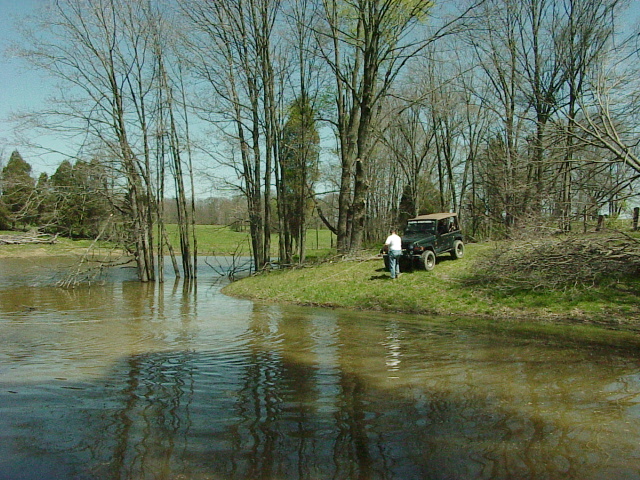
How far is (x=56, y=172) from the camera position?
2322cm

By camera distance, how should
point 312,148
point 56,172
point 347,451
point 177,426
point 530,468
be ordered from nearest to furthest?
1. point 530,468
2. point 347,451
3. point 177,426
4. point 56,172
5. point 312,148

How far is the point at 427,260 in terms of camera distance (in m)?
18.3

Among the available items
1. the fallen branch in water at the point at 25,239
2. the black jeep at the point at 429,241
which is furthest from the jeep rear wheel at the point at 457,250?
the fallen branch in water at the point at 25,239

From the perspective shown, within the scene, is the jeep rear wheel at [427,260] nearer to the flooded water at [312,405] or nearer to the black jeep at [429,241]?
the black jeep at [429,241]

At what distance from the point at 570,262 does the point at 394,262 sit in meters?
5.77

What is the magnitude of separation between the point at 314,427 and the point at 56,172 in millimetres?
22415

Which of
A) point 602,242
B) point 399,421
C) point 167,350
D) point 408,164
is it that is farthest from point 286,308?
point 408,164

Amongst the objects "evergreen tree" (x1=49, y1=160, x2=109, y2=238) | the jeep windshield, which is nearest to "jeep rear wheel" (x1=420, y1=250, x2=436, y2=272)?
the jeep windshield

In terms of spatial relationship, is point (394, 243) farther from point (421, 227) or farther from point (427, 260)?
point (421, 227)

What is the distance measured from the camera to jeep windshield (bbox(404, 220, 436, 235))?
19250mm

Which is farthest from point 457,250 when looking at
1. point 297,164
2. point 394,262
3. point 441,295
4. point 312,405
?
point 312,405

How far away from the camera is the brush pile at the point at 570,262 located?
13.9 metres

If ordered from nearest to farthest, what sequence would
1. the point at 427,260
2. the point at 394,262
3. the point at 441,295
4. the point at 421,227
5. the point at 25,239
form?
the point at 441,295 < the point at 394,262 < the point at 427,260 < the point at 25,239 < the point at 421,227

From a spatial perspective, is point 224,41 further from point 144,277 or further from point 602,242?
point 602,242
